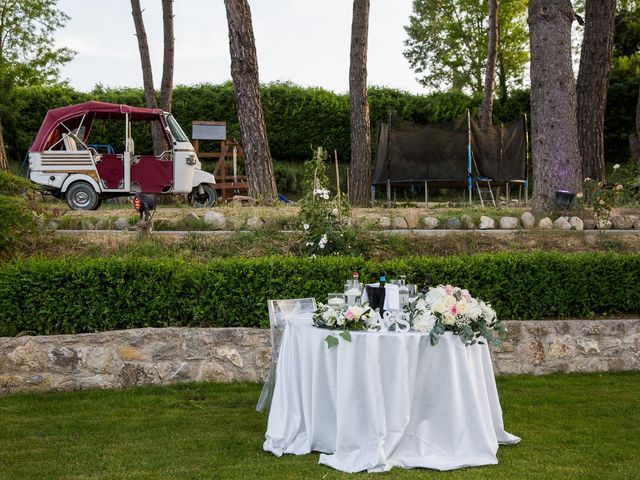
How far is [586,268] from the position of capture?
7.60 m

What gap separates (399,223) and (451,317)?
461 cm

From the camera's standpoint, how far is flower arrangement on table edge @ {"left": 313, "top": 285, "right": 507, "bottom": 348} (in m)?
4.77

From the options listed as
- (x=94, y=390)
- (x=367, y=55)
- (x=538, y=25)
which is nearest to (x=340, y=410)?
(x=94, y=390)

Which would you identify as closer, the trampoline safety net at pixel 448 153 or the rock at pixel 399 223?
the rock at pixel 399 223

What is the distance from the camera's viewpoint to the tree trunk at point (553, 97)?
9898mm

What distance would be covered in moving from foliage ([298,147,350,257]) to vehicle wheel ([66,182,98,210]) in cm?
368

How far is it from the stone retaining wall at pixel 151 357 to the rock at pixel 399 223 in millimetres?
2352

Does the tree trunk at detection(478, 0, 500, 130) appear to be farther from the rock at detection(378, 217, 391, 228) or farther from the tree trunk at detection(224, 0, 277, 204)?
the rock at detection(378, 217, 391, 228)

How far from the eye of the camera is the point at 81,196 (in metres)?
10.6

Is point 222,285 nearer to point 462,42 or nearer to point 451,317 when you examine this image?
point 451,317

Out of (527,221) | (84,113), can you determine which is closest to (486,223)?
(527,221)

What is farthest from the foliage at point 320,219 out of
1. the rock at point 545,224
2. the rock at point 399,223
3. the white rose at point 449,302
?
the white rose at point 449,302

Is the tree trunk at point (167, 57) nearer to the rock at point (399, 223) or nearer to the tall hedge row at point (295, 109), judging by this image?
the tall hedge row at point (295, 109)

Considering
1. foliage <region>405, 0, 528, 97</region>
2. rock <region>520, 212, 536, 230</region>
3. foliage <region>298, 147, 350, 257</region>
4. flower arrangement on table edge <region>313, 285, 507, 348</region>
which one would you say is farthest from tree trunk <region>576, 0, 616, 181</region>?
foliage <region>405, 0, 528, 97</region>
